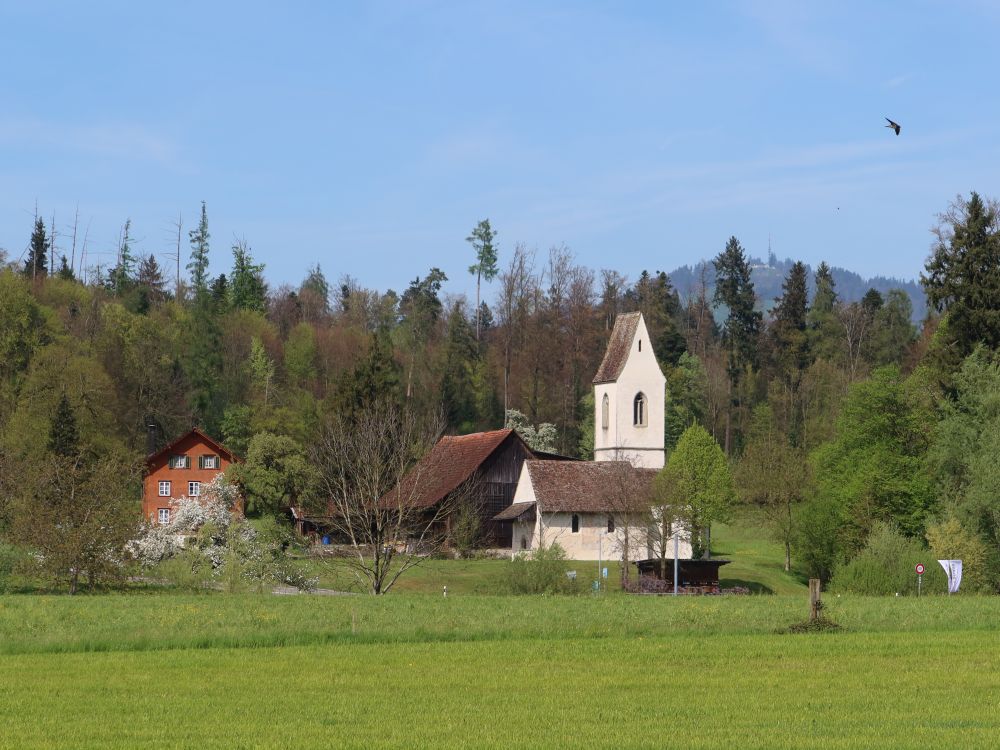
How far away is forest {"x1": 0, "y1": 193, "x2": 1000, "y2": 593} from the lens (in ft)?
189

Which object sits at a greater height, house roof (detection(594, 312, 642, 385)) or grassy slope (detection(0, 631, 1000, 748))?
house roof (detection(594, 312, 642, 385))

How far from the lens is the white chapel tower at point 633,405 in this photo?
77688 millimetres

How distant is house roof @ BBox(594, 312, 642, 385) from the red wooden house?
22.0m

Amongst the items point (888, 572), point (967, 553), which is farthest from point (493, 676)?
point (967, 553)

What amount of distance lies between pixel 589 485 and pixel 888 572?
79.3 ft

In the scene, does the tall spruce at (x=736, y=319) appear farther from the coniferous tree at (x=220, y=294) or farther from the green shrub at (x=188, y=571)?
the green shrub at (x=188, y=571)

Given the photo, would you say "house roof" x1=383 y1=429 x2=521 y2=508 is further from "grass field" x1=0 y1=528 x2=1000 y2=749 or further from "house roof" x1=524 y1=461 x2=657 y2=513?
"grass field" x1=0 y1=528 x2=1000 y2=749

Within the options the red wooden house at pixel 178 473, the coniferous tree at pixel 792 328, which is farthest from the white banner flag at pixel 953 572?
the coniferous tree at pixel 792 328

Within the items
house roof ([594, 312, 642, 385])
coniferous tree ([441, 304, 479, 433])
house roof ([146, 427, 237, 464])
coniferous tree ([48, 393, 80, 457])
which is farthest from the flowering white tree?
coniferous tree ([441, 304, 479, 433])

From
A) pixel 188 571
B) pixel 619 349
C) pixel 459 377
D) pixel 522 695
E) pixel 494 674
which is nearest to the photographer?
pixel 522 695

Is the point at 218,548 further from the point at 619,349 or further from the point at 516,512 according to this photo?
the point at 619,349

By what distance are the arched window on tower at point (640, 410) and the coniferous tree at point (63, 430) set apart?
2921 cm

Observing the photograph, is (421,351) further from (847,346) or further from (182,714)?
(182,714)

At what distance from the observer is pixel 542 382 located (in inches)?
4043
